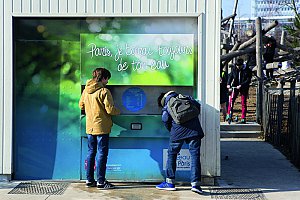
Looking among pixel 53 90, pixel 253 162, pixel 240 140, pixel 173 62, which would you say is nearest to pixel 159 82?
pixel 173 62

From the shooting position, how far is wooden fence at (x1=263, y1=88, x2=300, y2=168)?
1053 cm

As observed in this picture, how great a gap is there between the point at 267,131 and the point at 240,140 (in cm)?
73

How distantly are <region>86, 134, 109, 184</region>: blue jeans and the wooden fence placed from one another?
3.89m

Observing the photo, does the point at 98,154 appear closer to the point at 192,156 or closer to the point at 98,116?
the point at 98,116

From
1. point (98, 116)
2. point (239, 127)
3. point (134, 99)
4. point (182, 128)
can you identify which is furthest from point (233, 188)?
point (239, 127)

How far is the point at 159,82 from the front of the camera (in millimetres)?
8250

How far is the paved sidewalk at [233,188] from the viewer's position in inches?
302

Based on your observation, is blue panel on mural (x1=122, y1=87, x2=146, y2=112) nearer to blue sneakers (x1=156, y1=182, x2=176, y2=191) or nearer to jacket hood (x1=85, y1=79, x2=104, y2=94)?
jacket hood (x1=85, y1=79, x2=104, y2=94)

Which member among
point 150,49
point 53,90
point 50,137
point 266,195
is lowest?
point 266,195

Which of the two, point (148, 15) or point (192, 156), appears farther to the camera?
point (148, 15)

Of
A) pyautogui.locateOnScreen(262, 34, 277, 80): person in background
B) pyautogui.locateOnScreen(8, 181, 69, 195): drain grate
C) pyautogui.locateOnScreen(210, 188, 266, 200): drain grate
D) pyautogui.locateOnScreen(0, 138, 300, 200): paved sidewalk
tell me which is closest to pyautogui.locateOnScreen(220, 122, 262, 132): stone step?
pyautogui.locateOnScreen(0, 138, 300, 200): paved sidewalk

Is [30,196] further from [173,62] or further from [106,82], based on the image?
[173,62]

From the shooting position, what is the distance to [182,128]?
778cm

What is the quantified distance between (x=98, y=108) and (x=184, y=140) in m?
1.24
